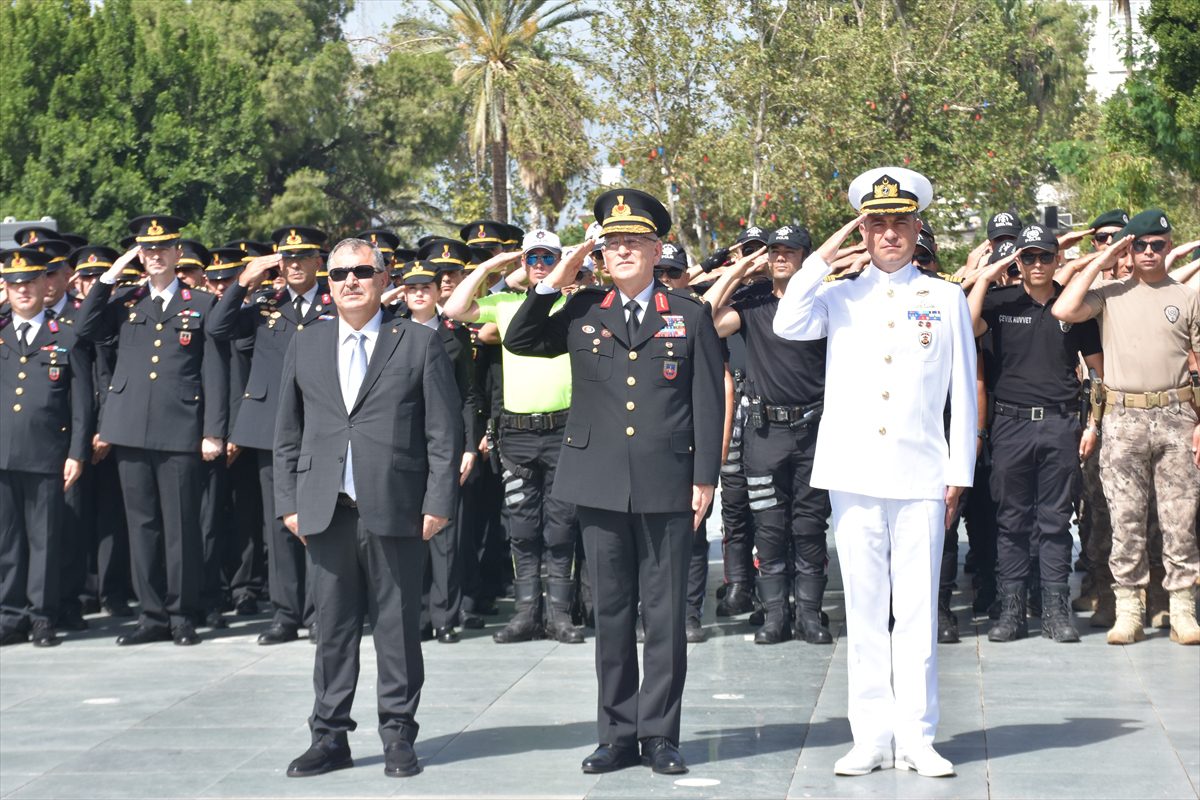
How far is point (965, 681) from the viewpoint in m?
8.38

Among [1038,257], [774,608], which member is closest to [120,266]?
[774,608]

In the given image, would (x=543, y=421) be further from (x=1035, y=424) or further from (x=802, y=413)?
(x=1035, y=424)

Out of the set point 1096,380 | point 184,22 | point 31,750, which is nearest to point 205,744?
point 31,750

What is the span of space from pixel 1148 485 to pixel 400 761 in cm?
491

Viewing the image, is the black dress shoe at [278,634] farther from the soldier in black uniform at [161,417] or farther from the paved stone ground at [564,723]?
the soldier in black uniform at [161,417]

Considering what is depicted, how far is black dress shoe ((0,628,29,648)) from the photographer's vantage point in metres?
10.1

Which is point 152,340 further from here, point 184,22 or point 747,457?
point 184,22

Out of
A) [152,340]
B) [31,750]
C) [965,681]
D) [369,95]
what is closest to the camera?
[31,750]

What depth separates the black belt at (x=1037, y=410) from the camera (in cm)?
941

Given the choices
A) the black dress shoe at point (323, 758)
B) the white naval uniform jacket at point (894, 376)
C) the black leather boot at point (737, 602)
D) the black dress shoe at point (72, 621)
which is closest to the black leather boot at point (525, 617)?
the black leather boot at point (737, 602)

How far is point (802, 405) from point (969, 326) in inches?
106

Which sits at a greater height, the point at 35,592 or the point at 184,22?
the point at 184,22

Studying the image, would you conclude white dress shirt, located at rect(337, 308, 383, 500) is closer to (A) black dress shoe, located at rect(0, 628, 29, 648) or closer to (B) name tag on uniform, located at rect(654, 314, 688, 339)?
(B) name tag on uniform, located at rect(654, 314, 688, 339)

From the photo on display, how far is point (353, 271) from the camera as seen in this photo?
686 centimetres
